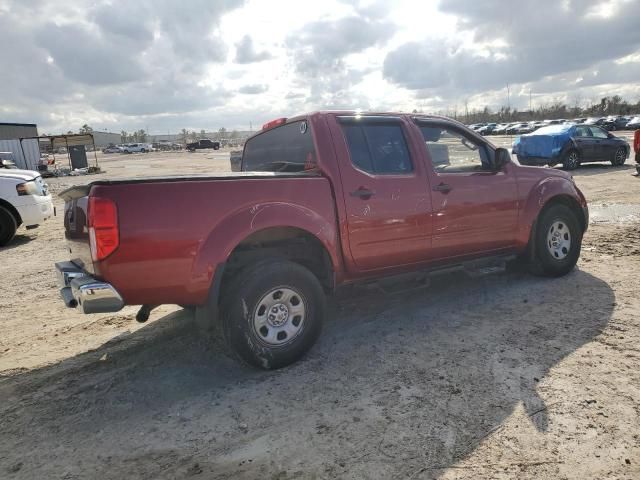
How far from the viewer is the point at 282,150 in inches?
177

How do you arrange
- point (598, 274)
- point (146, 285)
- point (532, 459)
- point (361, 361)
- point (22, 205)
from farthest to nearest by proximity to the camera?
point (22, 205), point (598, 274), point (361, 361), point (146, 285), point (532, 459)

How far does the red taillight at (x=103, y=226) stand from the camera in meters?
2.96

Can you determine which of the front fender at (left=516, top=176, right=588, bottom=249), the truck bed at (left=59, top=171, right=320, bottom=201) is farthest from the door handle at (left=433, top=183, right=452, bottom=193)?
the truck bed at (left=59, top=171, right=320, bottom=201)

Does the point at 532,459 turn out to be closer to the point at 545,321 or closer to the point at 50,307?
the point at 545,321

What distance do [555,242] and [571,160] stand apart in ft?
42.7

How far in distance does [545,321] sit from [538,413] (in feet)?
5.16

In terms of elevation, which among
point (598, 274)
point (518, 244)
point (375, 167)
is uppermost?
point (375, 167)

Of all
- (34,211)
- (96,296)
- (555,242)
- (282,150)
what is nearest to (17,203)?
(34,211)

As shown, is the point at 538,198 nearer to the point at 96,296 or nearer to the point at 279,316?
the point at 279,316

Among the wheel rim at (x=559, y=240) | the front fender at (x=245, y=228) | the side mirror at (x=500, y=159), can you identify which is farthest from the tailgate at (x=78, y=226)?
the wheel rim at (x=559, y=240)

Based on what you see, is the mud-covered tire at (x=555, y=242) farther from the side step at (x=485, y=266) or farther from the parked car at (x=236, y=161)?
the parked car at (x=236, y=161)

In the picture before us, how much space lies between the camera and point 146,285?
3.12 metres

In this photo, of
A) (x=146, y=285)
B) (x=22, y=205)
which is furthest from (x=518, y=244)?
(x=22, y=205)

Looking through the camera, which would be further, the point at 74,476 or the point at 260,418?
the point at 260,418
